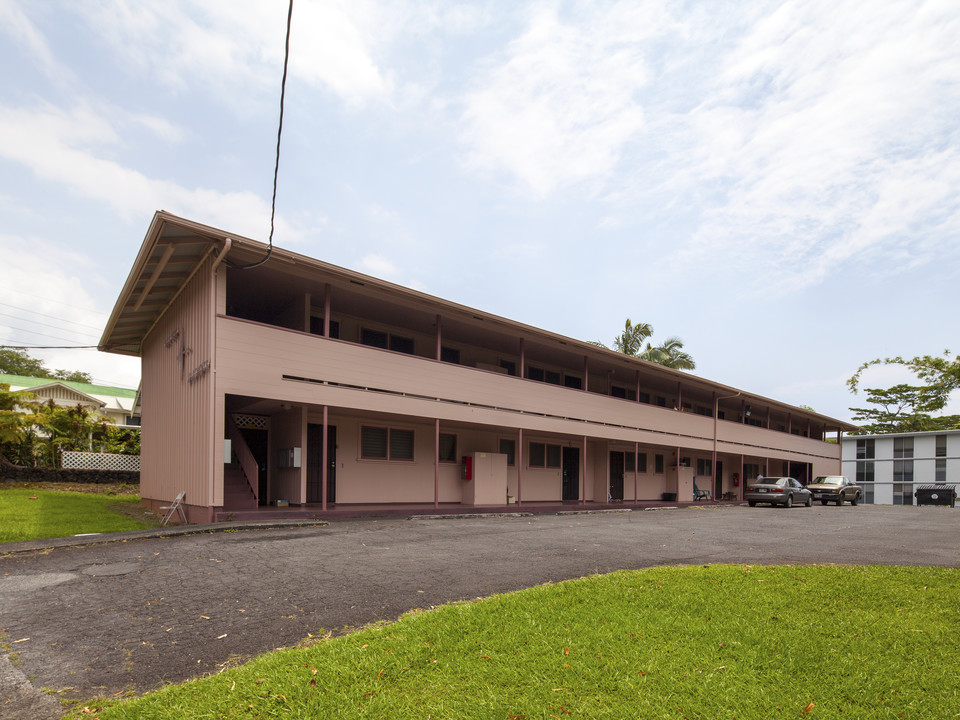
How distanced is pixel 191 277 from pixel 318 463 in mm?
5721

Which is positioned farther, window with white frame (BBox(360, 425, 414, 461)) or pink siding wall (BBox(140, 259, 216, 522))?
window with white frame (BBox(360, 425, 414, 461))

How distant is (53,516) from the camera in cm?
1436

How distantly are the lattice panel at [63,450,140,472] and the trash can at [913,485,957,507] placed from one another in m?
52.5

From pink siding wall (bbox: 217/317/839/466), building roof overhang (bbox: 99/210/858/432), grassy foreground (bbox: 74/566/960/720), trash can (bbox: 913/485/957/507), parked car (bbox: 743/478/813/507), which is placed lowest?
trash can (bbox: 913/485/957/507)

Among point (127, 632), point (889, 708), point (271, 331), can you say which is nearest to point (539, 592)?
point (889, 708)

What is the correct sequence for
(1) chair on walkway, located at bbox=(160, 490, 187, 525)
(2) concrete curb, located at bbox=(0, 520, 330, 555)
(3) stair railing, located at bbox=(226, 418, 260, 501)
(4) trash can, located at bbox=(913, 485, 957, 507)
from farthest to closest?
(4) trash can, located at bbox=(913, 485, 957, 507), (3) stair railing, located at bbox=(226, 418, 260, 501), (1) chair on walkway, located at bbox=(160, 490, 187, 525), (2) concrete curb, located at bbox=(0, 520, 330, 555)

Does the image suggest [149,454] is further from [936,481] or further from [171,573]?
[936,481]

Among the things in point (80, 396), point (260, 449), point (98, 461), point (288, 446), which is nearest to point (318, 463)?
point (288, 446)

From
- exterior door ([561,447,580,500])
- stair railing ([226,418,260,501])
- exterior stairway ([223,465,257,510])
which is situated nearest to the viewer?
exterior stairway ([223,465,257,510])

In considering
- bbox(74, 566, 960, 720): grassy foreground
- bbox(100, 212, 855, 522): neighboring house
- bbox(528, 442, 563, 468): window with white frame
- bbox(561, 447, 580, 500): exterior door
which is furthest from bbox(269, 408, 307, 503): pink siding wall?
bbox(561, 447, 580, 500): exterior door

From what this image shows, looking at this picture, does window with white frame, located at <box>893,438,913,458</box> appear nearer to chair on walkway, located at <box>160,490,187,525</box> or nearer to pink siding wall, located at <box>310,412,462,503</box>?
pink siding wall, located at <box>310,412,462,503</box>

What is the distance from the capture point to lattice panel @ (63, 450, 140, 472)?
25359 mm

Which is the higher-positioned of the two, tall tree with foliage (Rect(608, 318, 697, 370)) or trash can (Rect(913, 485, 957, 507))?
tall tree with foliage (Rect(608, 318, 697, 370))

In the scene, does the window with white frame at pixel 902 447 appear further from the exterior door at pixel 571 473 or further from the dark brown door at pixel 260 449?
the dark brown door at pixel 260 449
